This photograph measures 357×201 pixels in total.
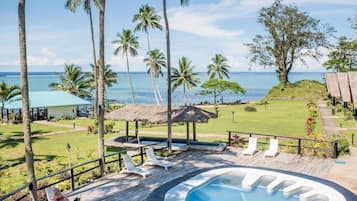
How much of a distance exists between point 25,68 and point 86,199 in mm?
4515

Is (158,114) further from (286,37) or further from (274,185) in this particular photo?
(286,37)

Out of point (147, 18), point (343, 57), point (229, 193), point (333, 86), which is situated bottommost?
point (229, 193)

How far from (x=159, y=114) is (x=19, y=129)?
1795cm

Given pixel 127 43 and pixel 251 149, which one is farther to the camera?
pixel 127 43

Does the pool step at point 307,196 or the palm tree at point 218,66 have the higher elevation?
the palm tree at point 218,66

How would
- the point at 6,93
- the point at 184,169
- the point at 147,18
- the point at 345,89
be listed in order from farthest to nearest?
the point at 147,18 < the point at 6,93 < the point at 345,89 < the point at 184,169

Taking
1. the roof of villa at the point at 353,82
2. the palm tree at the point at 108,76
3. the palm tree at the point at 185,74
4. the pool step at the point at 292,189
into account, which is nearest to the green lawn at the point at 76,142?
the roof of villa at the point at 353,82

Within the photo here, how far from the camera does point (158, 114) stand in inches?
740

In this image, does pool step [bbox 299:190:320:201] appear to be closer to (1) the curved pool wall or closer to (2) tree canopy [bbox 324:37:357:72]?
(1) the curved pool wall

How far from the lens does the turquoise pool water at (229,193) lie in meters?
11.8

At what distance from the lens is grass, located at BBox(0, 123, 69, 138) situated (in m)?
27.8

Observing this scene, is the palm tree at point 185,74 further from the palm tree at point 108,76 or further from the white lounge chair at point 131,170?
the white lounge chair at point 131,170

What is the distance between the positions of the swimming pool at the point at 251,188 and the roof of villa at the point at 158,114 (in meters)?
3.99

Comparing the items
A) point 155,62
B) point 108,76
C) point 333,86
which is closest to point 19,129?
point 108,76
